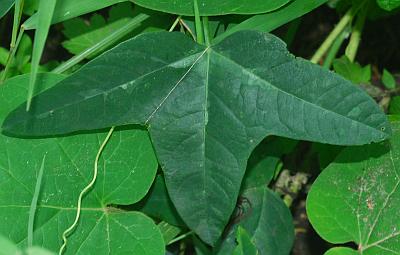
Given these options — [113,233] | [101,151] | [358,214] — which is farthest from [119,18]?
[358,214]

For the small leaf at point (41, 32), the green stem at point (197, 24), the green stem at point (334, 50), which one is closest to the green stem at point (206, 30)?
the green stem at point (197, 24)

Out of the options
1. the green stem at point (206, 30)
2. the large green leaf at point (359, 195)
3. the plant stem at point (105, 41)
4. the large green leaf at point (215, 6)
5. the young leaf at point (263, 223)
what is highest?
the large green leaf at point (215, 6)

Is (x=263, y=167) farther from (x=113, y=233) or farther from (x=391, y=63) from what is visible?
(x=391, y=63)

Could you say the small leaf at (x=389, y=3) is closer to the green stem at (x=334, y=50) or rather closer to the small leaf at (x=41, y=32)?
the green stem at (x=334, y=50)

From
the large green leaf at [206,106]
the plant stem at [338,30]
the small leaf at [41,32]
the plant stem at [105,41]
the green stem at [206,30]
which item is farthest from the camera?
the plant stem at [338,30]

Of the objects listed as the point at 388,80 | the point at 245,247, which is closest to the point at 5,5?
the point at 245,247

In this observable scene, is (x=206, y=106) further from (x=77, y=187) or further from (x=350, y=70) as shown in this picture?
(x=350, y=70)
